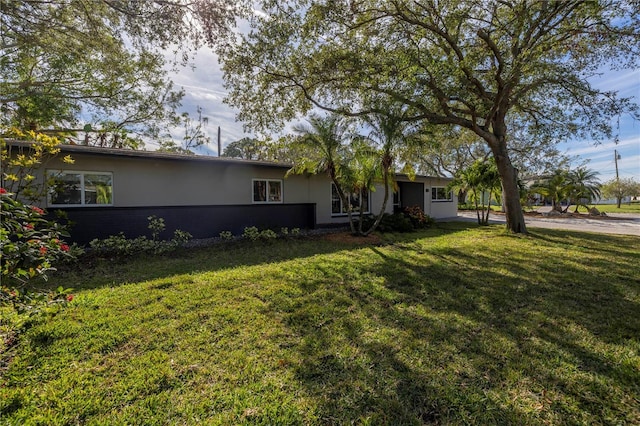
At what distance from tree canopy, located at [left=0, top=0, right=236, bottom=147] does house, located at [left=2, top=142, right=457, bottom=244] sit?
127 centimetres

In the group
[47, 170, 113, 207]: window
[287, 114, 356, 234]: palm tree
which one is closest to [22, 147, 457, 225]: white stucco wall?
[47, 170, 113, 207]: window

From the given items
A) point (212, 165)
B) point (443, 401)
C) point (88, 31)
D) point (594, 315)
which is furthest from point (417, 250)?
point (88, 31)

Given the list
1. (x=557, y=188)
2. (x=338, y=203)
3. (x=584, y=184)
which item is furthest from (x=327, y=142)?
(x=584, y=184)

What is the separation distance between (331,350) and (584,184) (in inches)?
1243

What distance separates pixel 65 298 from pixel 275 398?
294cm

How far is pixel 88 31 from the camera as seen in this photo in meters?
7.78

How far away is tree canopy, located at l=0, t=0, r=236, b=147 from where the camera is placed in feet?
22.0

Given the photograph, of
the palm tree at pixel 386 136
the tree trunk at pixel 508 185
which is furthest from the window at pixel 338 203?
the tree trunk at pixel 508 185

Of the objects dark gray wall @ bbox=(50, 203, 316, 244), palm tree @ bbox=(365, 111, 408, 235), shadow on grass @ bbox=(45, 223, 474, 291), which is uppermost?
palm tree @ bbox=(365, 111, 408, 235)

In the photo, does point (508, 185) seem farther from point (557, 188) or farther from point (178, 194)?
point (557, 188)

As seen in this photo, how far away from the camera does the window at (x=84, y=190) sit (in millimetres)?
8328

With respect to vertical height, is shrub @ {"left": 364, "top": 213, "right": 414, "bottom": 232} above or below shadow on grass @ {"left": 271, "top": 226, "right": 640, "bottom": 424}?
above

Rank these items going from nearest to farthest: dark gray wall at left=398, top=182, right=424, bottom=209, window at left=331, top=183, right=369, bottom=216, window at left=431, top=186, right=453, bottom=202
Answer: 1. window at left=331, top=183, right=369, bottom=216
2. dark gray wall at left=398, top=182, right=424, bottom=209
3. window at left=431, top=186, right=453, bottom=202

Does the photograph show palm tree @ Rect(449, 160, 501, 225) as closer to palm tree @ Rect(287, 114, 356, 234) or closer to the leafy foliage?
palm tree @ Rect(287, 114, 356, 234)
